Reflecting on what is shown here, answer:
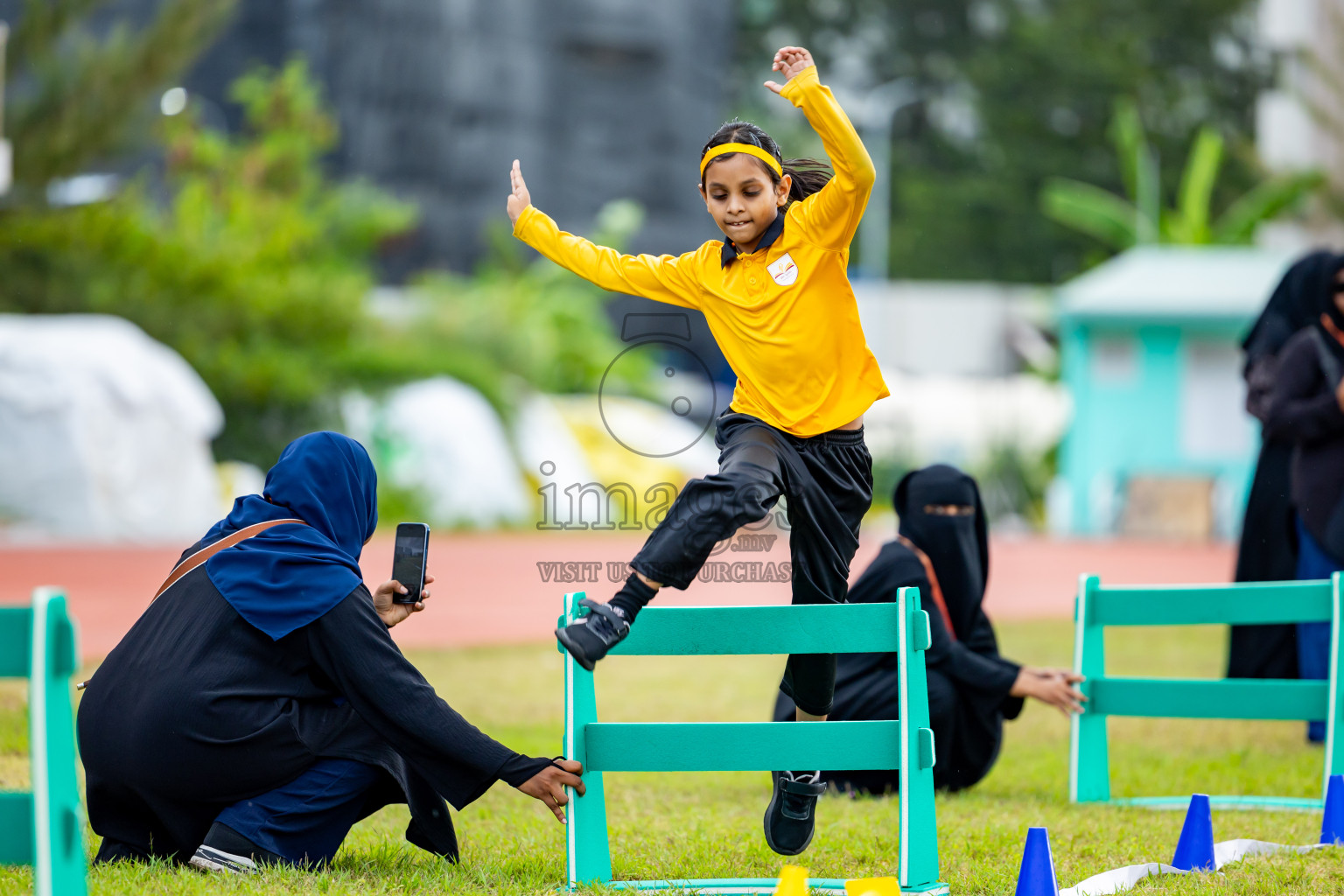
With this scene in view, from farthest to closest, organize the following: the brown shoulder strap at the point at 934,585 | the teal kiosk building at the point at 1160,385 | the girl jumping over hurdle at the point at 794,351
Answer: the teal kiosk building at the point at 1160,385
the brown shoulder strap at the point at 934,585
the girl jumping over hurdle at the point at 794,351

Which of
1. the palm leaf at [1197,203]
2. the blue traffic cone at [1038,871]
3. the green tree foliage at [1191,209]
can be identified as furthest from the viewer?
the palm leaf at [1197,203]

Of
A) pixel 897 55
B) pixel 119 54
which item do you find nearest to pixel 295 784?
pixel 119 54

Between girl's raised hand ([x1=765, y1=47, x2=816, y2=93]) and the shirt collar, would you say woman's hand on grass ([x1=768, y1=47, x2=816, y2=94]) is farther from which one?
the shirt collar

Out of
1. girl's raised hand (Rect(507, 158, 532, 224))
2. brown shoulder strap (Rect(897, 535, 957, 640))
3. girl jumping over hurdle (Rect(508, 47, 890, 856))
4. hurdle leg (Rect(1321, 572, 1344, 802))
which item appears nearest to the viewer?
girl jumping over hurdle (Rect(508, 47, 890, 856))

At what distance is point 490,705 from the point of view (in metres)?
7.41

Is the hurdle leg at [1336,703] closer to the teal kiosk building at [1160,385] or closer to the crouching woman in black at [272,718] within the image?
the crouching woman in black at [272,718]

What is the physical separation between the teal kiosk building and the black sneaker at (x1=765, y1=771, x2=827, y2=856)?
15.8 metres

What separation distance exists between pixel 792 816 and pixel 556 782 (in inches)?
28.4

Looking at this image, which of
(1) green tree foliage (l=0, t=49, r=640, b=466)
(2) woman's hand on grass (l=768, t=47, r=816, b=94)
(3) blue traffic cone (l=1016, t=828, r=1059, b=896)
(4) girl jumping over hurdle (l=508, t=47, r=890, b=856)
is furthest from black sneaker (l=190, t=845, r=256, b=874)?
(1) green tree foliage (l=0, t=49, r=640, b=466)

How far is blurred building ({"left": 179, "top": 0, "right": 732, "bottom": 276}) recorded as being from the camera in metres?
28.2

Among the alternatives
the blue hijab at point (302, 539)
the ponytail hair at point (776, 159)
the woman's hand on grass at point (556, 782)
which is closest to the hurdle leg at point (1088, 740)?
the ponytail hair at point (776, 159)

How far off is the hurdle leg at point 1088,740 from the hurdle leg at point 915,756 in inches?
68.8

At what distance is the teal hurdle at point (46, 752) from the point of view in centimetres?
283

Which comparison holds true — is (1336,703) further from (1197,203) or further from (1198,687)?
(1197,203)
